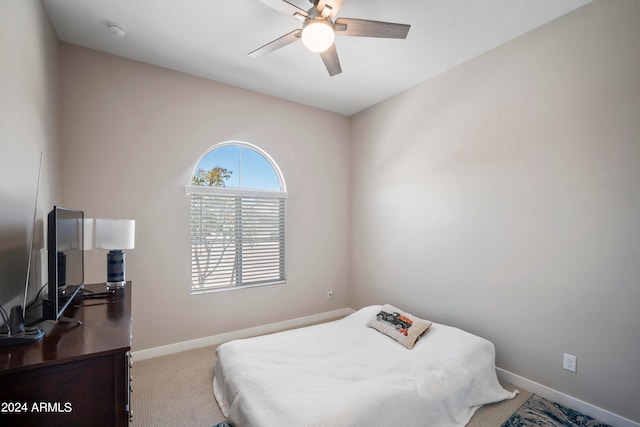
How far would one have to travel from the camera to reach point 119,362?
111 centimetres

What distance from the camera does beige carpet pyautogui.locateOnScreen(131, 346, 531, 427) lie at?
2.00 metres

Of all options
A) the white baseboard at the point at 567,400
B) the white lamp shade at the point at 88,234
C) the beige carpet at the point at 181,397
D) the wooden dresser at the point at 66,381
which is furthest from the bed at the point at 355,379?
the white lamp shade at the point at 88,234

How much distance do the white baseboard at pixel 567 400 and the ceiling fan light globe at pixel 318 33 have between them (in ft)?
9.74

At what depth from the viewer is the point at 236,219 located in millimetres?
3400

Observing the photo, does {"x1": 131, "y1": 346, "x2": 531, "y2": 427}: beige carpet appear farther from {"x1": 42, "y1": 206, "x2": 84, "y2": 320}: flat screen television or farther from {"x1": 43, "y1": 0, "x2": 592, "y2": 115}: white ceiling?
{"x1": 43, "y1": 0, "x2": 592, "y2": 115}: white ceiling

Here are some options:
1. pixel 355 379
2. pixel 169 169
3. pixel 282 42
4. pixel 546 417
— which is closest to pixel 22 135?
pixel 169 169

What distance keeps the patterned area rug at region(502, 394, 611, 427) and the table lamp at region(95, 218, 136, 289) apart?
116 inches

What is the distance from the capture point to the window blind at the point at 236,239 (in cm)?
317

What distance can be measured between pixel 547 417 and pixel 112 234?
3.38 metres

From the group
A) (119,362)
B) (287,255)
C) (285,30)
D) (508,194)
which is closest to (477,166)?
(508,194)

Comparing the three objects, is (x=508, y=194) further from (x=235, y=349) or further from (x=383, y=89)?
(x=235, y=349)

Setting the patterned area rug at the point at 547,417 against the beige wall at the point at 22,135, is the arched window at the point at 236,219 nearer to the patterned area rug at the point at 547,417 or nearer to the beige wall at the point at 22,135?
the beige wall at the point at 22,135

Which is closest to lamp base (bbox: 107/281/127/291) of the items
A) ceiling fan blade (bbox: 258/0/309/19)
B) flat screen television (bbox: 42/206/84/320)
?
flat screen television (bbox: 42/206/84/320)

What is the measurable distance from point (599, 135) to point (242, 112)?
3.24 meters
